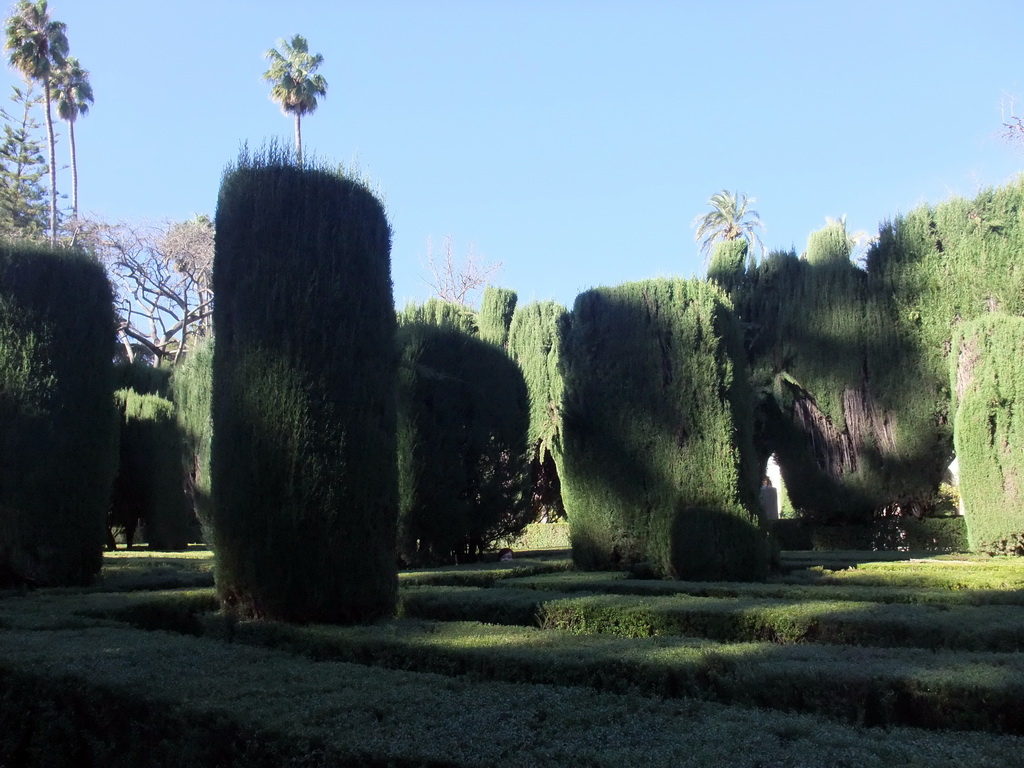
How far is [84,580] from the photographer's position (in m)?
9.19

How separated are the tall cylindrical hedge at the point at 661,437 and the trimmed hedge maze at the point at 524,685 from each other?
2.66 m

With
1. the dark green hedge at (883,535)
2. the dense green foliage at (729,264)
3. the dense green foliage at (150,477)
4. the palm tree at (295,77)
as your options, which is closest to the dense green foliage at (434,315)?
the dense green foliage at (150,477)

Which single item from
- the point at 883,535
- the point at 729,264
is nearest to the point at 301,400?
the point at 883,535

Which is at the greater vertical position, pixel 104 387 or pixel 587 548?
pixel 104 387

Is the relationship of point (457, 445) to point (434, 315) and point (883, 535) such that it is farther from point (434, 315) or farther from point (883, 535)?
point (883, 535)

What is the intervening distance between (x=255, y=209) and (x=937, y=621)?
6367 millimetres

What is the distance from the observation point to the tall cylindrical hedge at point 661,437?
1010 centimetres

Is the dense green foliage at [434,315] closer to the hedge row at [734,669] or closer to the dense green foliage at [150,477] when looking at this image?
the dense green foliage at [150,477]

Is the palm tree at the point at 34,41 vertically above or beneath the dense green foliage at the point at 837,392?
above

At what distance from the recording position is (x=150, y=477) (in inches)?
687

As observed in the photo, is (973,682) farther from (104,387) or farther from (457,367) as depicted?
(457,367)

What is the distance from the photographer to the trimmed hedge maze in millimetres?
3285

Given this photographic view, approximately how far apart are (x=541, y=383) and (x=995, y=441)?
13.7 meters

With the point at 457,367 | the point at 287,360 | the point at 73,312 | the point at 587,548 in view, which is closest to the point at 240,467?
the point at 287,360
